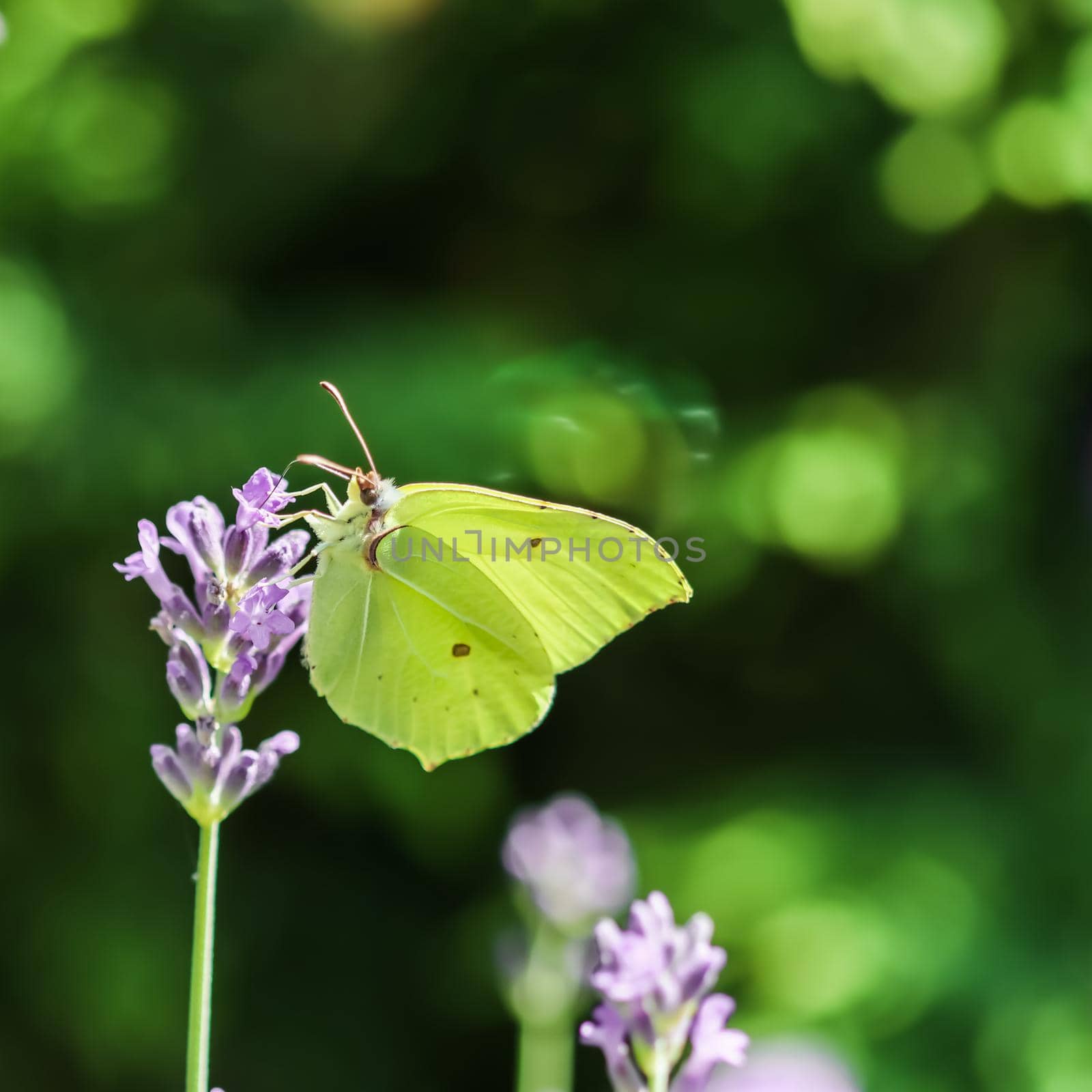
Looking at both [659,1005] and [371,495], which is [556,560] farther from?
[659,1005]

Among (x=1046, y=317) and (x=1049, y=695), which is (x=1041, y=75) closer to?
(x=1046, y=317)

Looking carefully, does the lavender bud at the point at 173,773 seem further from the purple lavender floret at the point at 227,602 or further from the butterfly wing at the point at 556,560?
the butterfly wing at the point at 556,560

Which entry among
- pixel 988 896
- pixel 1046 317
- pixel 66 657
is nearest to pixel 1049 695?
pixel 988 896

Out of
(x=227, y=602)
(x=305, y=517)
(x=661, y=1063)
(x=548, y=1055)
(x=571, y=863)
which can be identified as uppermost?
(x=305, y=517)

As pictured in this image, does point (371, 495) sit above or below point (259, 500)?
above

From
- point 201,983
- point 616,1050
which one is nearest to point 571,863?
point 616,1050
